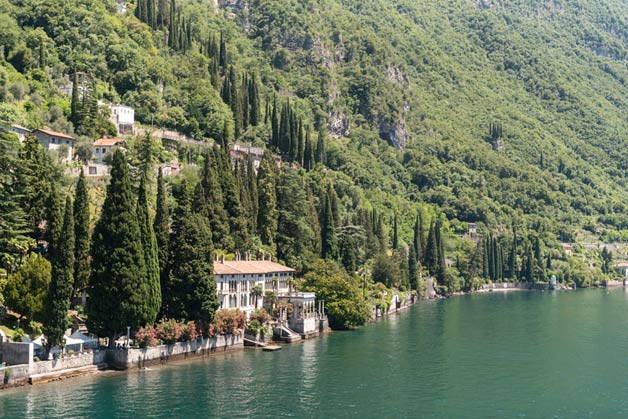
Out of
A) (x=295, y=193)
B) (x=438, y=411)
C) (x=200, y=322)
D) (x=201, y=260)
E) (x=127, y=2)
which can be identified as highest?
(x=127, y=2)

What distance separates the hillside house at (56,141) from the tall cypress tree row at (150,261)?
1370 inches

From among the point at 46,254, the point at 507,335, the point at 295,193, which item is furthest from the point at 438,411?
the point at 295,193

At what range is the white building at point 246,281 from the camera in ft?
316

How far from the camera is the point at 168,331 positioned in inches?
3209

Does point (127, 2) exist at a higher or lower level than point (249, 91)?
higher

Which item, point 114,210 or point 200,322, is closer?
point 114,210

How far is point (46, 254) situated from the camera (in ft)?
267

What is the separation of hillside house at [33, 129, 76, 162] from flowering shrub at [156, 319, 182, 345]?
39362 mm

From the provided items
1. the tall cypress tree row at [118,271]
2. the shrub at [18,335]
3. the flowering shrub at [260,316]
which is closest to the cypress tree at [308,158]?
the flowering shrub at [260,316]

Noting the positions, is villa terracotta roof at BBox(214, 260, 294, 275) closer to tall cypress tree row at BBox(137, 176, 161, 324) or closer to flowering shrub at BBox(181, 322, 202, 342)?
flowering shrub at BBox(181, 322, 202, 342)

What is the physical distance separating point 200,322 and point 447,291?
360 ft

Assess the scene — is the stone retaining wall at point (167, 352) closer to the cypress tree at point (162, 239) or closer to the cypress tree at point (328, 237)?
the cypress tree at point (162, 239)

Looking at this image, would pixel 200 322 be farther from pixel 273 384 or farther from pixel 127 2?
pixel 127 2

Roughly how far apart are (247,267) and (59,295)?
32.5m
